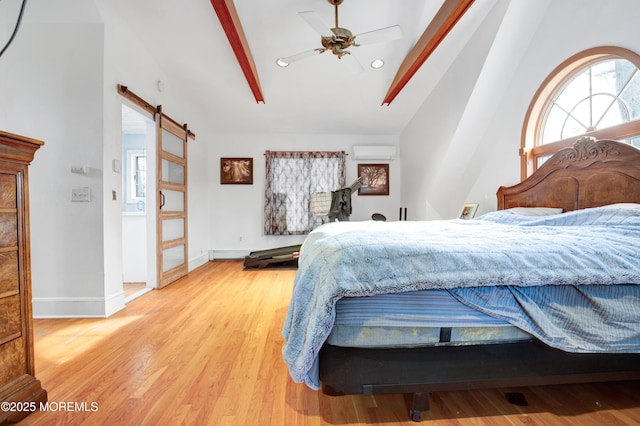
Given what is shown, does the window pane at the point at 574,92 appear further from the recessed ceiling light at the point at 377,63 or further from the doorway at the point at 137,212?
the doorway at the point at 137,212

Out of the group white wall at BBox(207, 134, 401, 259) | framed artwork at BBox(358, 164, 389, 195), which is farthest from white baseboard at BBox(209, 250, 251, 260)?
framed artwork at BBox(358, 164, 389, 195)

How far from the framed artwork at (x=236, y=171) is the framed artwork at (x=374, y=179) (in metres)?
2.12

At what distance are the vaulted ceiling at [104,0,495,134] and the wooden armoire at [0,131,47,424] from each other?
6.49 feet

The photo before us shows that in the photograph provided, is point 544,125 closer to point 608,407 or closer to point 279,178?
point 608,407

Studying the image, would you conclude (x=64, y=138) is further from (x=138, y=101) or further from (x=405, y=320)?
(x=405, y=320)

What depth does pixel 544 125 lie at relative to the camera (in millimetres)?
2965

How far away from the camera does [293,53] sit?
3.53 m

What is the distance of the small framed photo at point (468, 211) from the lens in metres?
3.60

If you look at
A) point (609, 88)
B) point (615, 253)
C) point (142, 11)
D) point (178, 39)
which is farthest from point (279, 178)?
point (615, 253)

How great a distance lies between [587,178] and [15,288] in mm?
3578

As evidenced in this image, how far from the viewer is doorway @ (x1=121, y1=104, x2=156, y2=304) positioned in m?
3.28

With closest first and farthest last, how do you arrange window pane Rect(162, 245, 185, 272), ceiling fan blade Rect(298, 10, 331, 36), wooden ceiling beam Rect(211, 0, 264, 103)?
ceiling fan blade Rect(298, 10, 331, 36)
wooden ceiling beam Rect(211, 0, 264, 103)
window pane Rect(162, 245, 185, 272)

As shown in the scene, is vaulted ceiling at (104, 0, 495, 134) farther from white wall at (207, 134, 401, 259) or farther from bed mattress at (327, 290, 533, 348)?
bed mattress at (327, 290, 533, 348)

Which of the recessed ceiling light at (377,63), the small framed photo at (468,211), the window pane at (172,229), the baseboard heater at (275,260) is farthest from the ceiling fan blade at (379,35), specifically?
the window pane at (172,229)
